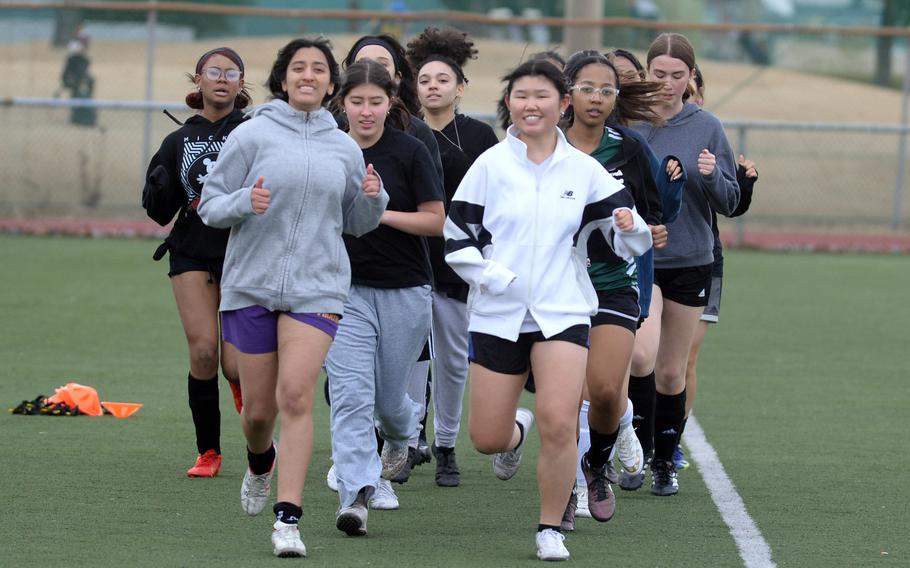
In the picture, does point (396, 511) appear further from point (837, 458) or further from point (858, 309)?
point (858, 309)

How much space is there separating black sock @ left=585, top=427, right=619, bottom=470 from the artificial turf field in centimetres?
29

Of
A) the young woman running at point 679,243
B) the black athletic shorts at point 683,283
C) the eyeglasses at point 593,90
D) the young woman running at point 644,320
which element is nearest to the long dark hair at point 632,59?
the young woman running at point 644,320

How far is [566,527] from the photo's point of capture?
666 centimetres

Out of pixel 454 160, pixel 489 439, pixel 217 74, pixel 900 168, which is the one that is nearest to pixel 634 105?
pixel 454 160

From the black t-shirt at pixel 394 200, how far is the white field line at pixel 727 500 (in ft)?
5.83

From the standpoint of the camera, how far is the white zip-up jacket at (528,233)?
605cm

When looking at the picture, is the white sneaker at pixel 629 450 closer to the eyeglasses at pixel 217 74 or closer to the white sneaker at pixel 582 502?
the white sneaker at pixel 582 502

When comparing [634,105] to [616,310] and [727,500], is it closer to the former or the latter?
[616,310]

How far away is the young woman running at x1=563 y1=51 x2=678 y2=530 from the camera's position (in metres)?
6.52

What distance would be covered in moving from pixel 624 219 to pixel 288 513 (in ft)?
5.69

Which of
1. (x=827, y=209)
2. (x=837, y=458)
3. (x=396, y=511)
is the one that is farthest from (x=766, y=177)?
(x=396, y=511)

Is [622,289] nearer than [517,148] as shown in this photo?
No

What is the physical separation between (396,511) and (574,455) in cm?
129

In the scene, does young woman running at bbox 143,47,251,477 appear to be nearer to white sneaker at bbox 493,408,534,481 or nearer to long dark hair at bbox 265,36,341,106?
long dark hair at bbox 265,36,341,106
